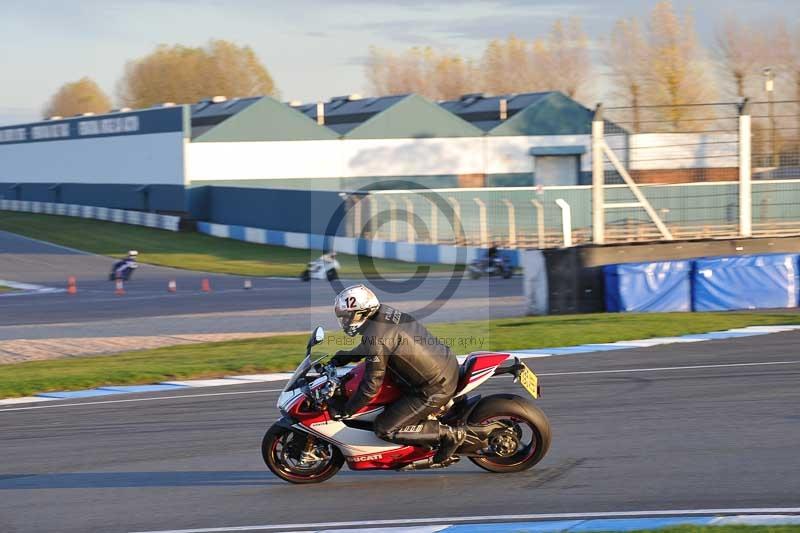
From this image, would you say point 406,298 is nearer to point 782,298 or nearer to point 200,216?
point 782,298

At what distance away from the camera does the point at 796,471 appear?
7.78 metres

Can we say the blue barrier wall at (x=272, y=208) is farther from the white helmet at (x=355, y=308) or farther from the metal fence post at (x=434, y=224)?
the white helmet at (x=355, y=308)

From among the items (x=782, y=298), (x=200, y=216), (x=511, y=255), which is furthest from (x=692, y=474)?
(x=200, y=216)

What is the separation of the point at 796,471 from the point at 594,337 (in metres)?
8.95

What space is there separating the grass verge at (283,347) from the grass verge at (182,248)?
18543mm

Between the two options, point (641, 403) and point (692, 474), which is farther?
point (641, 403)

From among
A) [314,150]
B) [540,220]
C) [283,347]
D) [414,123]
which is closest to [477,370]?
[283,347]

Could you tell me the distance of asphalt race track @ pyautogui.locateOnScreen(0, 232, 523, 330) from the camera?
2402 cm

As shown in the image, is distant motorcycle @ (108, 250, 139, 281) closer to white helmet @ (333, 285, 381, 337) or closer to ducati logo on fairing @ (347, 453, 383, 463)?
ducati logo on fairing @ (347, 453, 383, 463)

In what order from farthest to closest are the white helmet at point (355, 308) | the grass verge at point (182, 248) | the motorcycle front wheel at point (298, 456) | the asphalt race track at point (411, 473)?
the grass verge at point (182, 248) < the motorcycle front wheel at point (298, 456) < the white helmet at point (355, 308) < the asphalt race track at point (411, 473)

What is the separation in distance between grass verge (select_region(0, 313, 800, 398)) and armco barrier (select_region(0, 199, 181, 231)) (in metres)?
38.5

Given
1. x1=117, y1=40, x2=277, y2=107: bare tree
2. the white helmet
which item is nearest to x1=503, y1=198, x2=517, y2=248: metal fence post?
the white helmet

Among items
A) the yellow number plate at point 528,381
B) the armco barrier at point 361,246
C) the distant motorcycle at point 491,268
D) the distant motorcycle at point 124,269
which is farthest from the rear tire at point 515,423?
the distant motorcycle at point 124,269

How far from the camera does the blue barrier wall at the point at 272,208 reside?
154 ft
